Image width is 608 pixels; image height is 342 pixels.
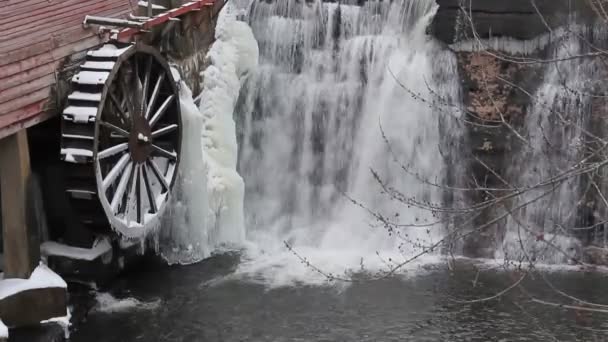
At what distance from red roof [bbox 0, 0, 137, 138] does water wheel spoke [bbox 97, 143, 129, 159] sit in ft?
2.44

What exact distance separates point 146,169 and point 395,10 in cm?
479

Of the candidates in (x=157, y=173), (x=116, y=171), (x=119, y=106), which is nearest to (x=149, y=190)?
(x=157, y=173)

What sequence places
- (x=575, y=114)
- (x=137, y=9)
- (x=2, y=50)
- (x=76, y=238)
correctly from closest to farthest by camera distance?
(x=2, y=50) → (x=76, y=238) → (x=137, y=9) → (x=575, y=114)

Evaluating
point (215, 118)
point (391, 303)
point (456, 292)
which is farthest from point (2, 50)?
point (456, 292)

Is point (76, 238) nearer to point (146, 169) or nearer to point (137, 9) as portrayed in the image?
point (146, 169)

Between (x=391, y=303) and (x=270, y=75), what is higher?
(x=270, y=75)

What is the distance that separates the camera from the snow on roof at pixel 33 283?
290 inches

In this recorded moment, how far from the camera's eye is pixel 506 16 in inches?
445

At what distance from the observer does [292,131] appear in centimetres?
1198

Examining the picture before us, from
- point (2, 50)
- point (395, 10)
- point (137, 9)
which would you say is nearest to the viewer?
point (2, 50)

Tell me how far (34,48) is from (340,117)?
17.2ft

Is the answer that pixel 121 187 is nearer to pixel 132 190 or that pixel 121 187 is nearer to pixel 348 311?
pixel 132 190

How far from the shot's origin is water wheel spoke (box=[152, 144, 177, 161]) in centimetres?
940

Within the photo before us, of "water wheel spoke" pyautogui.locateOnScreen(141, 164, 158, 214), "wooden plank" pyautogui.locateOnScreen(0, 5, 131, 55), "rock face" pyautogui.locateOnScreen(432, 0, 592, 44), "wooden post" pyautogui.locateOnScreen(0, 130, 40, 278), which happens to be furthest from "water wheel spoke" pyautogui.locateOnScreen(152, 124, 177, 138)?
"rock face" pyautogui.locateOnScreen(432, 0, 592, 44)
